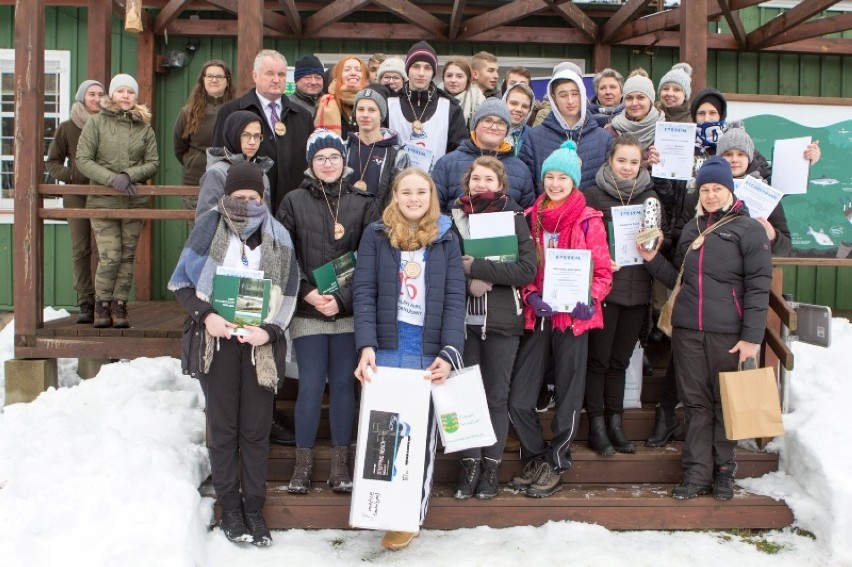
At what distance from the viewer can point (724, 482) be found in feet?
12.8

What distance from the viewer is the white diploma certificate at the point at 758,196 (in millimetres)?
4145

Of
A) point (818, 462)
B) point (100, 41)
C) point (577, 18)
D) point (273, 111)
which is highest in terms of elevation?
point (577, 18)

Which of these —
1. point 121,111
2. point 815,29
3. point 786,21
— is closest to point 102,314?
point 121,111

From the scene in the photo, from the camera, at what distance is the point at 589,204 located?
4.14 metres

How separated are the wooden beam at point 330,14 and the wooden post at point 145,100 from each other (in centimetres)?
166

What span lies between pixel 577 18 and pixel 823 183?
304 cm

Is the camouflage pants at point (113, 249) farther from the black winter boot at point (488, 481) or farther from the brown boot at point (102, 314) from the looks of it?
the black winter boot at point (488, 481)

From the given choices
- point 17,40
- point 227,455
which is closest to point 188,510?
point 227,455

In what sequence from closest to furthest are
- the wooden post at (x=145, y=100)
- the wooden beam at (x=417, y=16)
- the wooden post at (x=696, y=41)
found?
the wooden post at (x=696, y=41) → the wooden beam at (x=417, y=16) → the wooden post at (x=145, y=100)

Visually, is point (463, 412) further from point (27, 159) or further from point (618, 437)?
point (27, 159)

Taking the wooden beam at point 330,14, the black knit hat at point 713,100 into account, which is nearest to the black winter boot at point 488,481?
the black knit hat at point 713,100

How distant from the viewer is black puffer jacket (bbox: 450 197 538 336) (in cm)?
371

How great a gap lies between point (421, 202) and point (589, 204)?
1091 mm

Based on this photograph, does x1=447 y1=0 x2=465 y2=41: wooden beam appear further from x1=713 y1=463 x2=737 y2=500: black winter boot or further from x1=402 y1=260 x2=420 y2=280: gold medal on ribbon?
x1=713 y1=463 x2=737 y2=500: black winter boot
